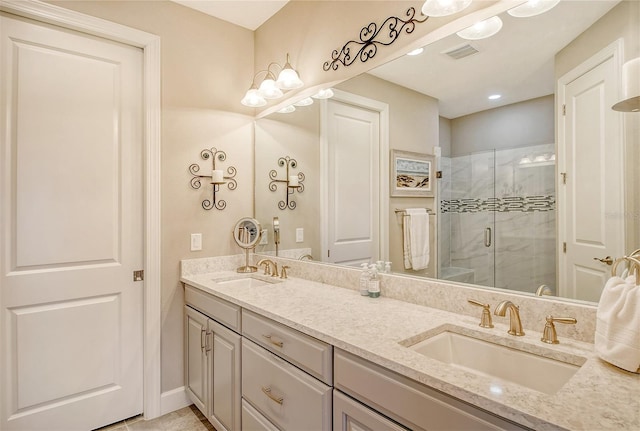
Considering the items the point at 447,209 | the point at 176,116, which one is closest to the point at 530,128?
the point at 447,209

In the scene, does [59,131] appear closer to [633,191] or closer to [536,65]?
[536,65]

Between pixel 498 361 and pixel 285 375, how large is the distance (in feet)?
2.61

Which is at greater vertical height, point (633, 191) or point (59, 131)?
point (59, 131)

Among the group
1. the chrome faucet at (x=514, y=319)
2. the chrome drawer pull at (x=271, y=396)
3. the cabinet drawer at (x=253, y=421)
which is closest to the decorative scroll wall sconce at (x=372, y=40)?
A: the chrome faucet at (x=514, y=319)

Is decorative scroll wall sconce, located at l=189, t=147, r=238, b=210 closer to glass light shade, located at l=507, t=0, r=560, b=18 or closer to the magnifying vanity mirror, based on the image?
the magnifying vanity mirror

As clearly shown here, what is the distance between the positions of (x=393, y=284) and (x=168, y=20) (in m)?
2.25

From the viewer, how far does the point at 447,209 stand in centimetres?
150

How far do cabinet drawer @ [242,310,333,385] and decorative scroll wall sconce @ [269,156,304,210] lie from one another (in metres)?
0.97

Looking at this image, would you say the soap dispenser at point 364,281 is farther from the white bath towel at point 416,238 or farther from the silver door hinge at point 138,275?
the silver door hinge at point 138,275

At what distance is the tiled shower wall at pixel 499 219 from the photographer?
1.21 meters

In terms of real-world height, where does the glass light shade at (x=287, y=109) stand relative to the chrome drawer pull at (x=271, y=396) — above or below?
above

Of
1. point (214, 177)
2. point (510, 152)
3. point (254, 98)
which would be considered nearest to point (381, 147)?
point (510, 152)

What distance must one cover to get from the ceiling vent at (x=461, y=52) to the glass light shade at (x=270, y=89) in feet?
3.92

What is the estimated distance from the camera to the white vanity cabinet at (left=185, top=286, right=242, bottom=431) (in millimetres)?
1710
